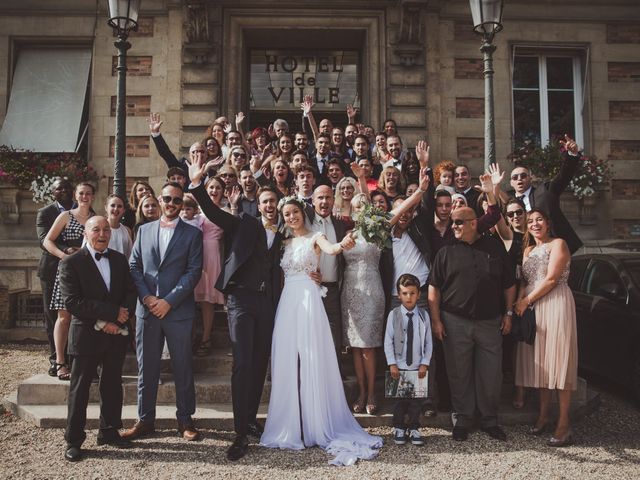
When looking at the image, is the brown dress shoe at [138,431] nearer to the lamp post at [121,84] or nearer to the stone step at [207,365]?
the stone step at [207,365]

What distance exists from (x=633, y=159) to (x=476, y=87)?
332 centimetres

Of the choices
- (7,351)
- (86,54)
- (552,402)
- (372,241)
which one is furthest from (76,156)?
(552,402)

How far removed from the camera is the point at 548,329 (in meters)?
4.81

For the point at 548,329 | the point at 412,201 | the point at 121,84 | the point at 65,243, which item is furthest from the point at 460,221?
the point at 121,84

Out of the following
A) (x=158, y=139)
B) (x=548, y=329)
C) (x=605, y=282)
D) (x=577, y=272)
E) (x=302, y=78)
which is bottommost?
(x=548, y=329)

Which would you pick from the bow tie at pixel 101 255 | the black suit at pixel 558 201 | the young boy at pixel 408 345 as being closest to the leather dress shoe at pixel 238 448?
the young boy at pixel 408 345

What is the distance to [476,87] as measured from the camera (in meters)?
9.94

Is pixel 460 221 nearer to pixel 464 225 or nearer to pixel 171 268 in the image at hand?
pixel 464 225

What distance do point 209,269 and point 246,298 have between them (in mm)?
1281

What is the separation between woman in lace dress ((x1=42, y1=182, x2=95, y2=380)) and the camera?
5504mm

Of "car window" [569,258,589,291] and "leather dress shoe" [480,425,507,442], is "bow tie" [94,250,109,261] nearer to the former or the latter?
"leather dress shoe" [480,425,507,442]

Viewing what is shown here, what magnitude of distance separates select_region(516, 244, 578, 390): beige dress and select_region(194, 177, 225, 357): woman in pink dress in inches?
128

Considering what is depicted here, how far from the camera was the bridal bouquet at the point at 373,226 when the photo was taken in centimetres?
451

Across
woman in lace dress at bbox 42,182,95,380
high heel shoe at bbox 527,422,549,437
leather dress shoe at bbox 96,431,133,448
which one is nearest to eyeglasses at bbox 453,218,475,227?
high heel shoe at bbox 527,422,549,437
